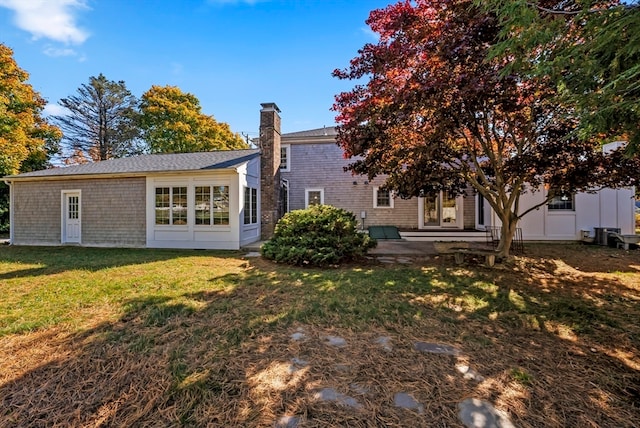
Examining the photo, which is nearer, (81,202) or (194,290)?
(194,290)

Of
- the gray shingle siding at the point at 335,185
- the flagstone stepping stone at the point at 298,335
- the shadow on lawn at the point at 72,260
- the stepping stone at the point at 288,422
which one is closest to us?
the stepping stone at the point at 288,422

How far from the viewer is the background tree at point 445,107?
4871 millimetres

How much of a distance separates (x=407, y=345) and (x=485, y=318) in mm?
1444

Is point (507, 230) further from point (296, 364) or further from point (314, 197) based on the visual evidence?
point (314, 197)

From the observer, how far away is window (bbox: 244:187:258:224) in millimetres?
10461

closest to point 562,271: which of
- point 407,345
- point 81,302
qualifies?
point 407,345

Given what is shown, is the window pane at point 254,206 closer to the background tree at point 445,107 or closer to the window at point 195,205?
the window at point 195,205

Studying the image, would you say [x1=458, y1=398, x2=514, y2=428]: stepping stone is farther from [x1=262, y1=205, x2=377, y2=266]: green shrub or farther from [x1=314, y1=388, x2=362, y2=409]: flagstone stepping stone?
[x1=262, y1=205, x2=377, y2=266]: green shrub

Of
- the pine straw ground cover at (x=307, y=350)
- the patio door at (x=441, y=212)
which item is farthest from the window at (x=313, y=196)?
the pine straw ground cover at (x=307, y=350)

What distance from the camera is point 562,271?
6.38 metres

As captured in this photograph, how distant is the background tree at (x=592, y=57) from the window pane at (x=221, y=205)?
8472 mm

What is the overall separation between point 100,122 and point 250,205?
23.1 meters

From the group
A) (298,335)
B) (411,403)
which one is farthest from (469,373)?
(298,335)

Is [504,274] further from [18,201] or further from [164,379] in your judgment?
[18,201]
